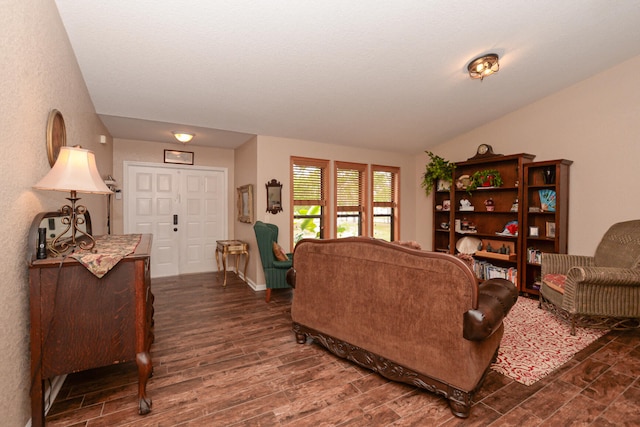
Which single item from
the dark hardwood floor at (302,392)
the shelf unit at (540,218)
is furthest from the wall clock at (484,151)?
the dark hardwood floor at (302,392)

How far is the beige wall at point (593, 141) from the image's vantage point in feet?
12.0

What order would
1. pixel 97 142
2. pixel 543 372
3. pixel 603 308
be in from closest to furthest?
pixel 543 372 → pixel 603 308 → pixel 97 142

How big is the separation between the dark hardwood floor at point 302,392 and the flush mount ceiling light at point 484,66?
9.68 feet

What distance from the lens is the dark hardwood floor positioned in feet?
5.84

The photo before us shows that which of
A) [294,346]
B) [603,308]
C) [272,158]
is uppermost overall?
[272,158]

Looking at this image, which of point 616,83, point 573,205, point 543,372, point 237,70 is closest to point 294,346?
point 543,372

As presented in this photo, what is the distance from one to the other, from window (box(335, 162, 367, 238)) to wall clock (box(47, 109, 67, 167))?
155 inches

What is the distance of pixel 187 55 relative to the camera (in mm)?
2695

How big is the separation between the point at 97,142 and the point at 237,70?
7.11 ft

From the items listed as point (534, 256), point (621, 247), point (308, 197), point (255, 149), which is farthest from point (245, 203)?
point (621, 247)

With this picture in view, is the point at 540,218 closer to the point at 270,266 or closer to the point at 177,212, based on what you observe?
the point at 270,266

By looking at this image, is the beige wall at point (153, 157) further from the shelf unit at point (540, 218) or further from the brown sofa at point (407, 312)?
the shelf unit at point (540, 218)

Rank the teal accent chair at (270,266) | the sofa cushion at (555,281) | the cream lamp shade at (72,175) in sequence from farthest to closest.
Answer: the teal accent chair at (270,266) < the sofa cushion at (555,281) < the cream lamp shade at (72,175)

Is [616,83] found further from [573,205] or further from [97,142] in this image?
[97,142]
